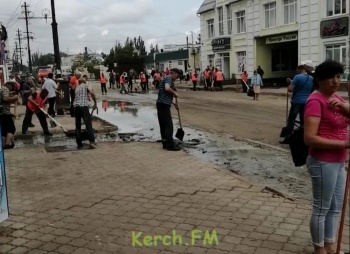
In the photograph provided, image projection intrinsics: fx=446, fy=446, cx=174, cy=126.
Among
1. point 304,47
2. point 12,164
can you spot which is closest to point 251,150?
point 12,164

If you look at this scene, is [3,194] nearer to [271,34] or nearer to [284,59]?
[271,34]

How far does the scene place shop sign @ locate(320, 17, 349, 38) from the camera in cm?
2527

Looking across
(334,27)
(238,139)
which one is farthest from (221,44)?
(238,139)

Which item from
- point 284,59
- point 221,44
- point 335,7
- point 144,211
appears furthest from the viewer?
point 221,44

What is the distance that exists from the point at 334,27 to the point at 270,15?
7644mm

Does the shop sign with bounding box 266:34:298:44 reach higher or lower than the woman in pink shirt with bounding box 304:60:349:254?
higher

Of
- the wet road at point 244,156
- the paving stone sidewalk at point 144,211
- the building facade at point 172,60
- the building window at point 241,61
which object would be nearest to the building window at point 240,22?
the building window at point 241,61

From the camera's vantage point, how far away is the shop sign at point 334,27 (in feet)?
82.9

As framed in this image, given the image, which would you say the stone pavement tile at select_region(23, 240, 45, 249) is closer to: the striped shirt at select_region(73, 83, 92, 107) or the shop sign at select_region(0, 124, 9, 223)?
the shop sign at select_region(0, 124, 9, 223)

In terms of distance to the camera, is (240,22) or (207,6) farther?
(207,6)

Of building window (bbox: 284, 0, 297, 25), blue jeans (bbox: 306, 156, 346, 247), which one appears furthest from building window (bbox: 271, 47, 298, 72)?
blue jeans (bbox: 306, 156, 346, 247)

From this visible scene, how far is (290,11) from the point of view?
30.8 meters

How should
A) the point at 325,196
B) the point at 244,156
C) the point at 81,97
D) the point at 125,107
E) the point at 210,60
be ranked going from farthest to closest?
1. the point at 210,60
2. the point at 125,107
3. the point at 81,97
4. the point at 244,156
5. the point at 325,196

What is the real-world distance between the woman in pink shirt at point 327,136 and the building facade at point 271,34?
21.9 metres
